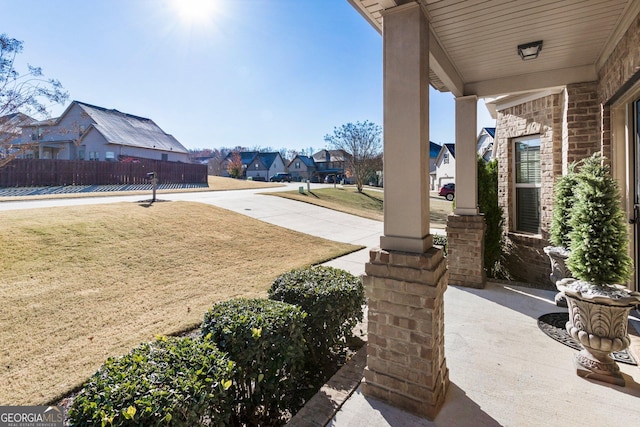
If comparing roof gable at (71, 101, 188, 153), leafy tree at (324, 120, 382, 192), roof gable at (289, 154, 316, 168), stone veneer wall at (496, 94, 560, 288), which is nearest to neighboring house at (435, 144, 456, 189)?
leafy tree at (324, 120, 382, 192)

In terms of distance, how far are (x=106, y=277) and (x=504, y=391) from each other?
19.9 ft

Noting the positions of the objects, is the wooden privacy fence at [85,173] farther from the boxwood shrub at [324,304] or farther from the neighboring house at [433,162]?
the neighboring house at [433,162]

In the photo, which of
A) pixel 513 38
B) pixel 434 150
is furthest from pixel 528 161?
pixel 434 150

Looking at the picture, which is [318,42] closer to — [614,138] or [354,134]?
[614,138]

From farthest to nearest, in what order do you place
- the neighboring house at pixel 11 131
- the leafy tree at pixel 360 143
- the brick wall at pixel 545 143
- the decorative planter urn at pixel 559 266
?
the leafy tree at pixel 360 143 < the neighboring house at pixel 11 131 < the brick wall at pixel 545 143 < the decorative planter urn at pixel 559 266

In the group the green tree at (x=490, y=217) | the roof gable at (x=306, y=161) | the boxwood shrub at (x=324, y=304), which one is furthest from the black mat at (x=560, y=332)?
the roof gable at (x=306, y=161)

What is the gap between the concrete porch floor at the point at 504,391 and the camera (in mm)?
2217

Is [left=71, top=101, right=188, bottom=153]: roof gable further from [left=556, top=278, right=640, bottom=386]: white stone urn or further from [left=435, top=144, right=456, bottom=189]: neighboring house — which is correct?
[left=556, top=278, right=640, bottom=386]: white stone urn

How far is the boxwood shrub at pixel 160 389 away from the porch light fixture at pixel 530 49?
15.1 feet

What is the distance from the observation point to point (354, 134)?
3042 centimetres

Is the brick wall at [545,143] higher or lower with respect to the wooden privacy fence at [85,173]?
lower

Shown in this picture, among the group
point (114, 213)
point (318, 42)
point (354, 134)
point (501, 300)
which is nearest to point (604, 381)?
point (501, 300)

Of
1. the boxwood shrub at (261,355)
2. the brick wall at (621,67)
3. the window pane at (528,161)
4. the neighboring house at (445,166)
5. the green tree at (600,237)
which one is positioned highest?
the neighboring house at (445,166)

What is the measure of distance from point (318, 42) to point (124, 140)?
26.8 m
